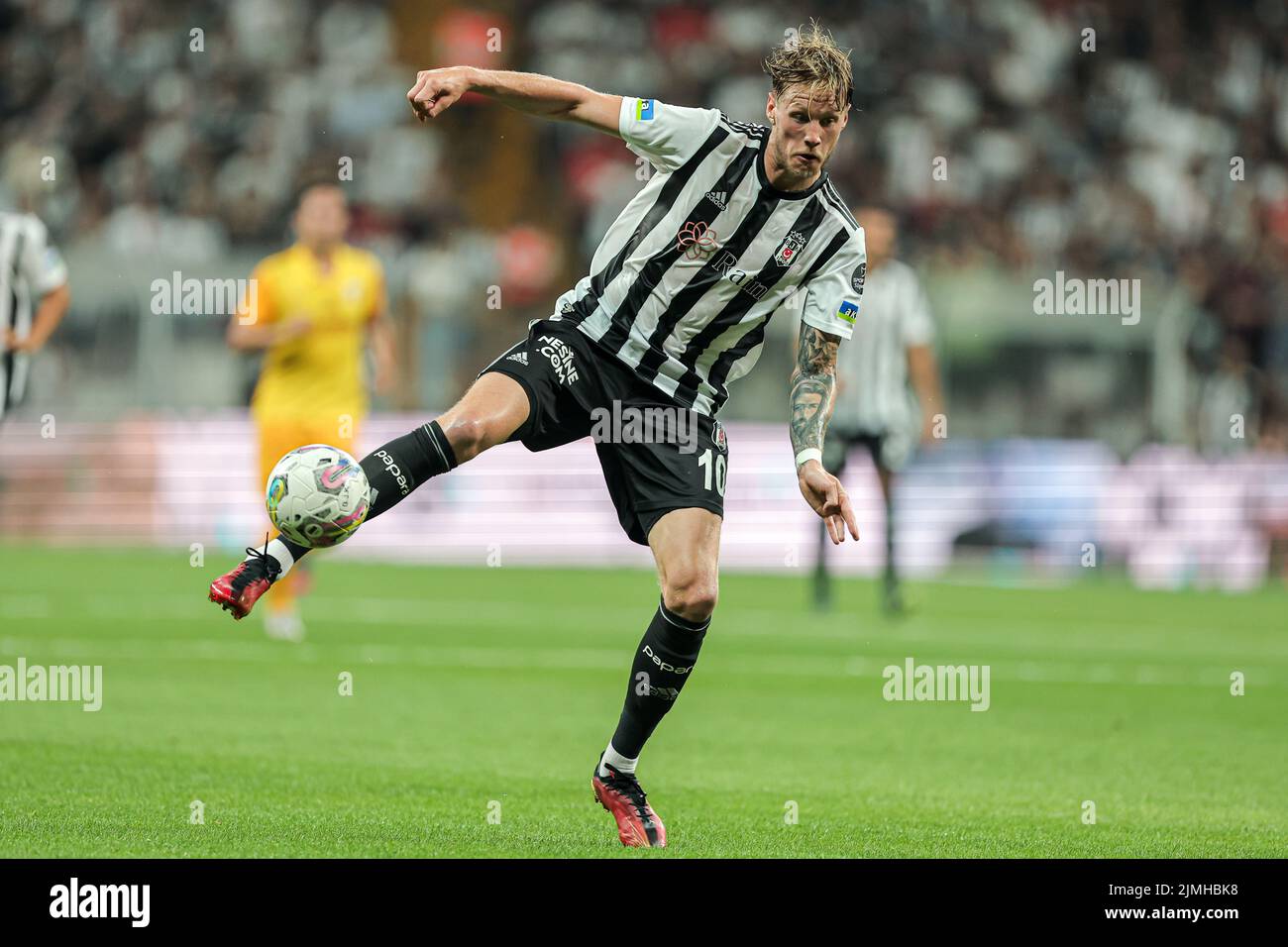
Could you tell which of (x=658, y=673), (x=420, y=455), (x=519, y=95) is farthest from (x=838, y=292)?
(x=420, y=455)

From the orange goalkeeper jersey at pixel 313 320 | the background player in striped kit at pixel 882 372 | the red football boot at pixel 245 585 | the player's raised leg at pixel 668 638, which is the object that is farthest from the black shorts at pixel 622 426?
the background player in striped kit at pixel 882 372

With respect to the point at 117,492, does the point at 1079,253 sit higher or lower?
higher

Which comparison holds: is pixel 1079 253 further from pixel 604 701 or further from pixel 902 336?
pixel 604 701

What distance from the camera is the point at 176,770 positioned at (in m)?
7.02

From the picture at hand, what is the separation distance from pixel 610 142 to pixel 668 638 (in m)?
18.8

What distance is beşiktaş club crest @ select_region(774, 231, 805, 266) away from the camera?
6.40 m

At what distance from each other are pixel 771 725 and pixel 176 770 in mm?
2973

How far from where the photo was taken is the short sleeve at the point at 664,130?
6.19m

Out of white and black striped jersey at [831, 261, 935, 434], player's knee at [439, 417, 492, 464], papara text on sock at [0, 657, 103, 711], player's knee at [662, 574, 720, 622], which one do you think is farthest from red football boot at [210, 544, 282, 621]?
white and black striped jersey at [831, 261, 935, 434]

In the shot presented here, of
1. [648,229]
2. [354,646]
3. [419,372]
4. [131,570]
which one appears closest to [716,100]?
[419,372]

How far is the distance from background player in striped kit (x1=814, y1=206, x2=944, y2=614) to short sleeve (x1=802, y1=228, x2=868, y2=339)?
785cm

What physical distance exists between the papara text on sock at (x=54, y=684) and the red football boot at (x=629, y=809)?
3437 millimetres
